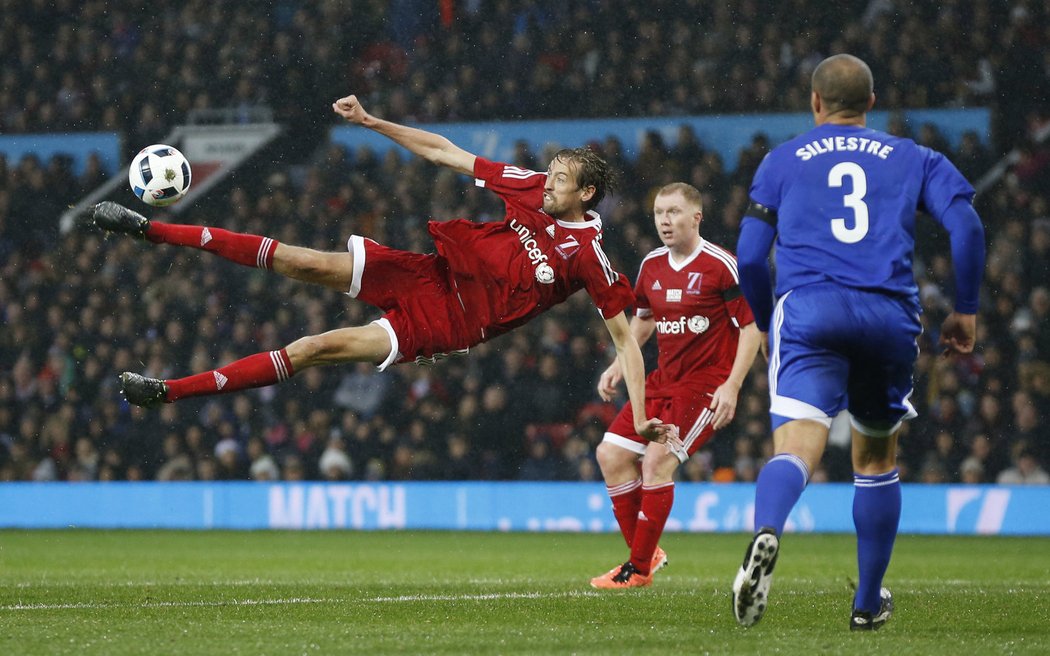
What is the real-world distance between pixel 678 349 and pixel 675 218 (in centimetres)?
68

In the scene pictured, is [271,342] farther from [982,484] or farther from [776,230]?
[776,230]

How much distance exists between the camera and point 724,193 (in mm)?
15242

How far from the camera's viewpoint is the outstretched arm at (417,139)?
683 cm

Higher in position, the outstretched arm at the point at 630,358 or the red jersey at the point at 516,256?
the red jersey at the point at 516,256

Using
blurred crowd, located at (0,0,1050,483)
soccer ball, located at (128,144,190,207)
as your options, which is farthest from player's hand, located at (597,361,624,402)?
blurred crowd, located at (0,0,1050,483)

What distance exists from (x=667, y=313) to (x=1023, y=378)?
7035 millimetres

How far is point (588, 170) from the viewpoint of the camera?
6.80 meters

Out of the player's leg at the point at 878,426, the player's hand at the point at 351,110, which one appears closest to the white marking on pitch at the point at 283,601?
the player's leg at the point at 878,426

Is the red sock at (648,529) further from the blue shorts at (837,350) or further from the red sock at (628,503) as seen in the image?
the blue shorts at (837,350)

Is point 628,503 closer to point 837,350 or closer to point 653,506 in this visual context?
point 653,506

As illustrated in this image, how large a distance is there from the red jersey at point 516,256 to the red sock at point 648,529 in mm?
1080

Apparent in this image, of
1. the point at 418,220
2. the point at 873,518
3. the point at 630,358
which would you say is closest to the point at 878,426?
the point at 873,518

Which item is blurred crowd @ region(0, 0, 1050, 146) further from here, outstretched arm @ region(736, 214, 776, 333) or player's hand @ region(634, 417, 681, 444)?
outstretched arm @ region(736, 214, 776, 333)

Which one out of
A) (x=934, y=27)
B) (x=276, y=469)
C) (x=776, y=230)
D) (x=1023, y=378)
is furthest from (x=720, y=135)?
(x=776, y=230)
